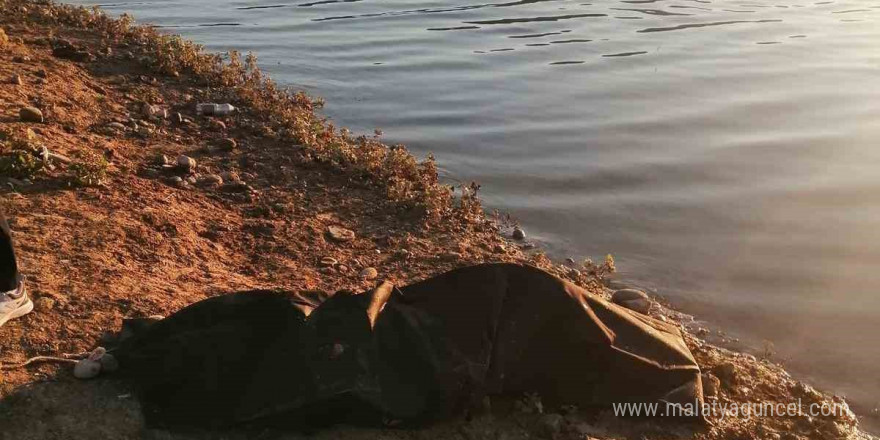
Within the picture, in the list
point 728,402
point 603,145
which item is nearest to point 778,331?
point 728,402

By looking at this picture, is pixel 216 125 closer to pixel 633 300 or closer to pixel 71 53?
pixel 71 53

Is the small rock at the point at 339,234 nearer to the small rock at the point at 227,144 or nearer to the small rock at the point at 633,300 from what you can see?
the small rock at the point at 227,144

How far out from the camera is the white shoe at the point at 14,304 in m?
3.87

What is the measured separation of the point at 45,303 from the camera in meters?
4.17

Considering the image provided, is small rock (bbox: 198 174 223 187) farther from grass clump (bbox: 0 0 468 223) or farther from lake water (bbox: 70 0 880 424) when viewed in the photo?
lake water (bbox: 70 0 880 424)

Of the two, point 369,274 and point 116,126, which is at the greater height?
point 116,126

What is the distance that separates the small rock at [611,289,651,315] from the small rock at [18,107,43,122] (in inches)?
185

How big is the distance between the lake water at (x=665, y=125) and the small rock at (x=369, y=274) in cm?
174

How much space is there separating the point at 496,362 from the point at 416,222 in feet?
8.61

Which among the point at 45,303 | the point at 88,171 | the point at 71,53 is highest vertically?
the point at 71,53

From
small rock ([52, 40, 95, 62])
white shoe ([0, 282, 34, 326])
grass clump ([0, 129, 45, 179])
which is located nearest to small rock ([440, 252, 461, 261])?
white shoe ([0, 282, 34, 326])

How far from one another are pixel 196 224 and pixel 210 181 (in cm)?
92

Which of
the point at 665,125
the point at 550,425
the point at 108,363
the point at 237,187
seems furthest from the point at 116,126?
the point at 665,125

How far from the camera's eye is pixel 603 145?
873 cm
